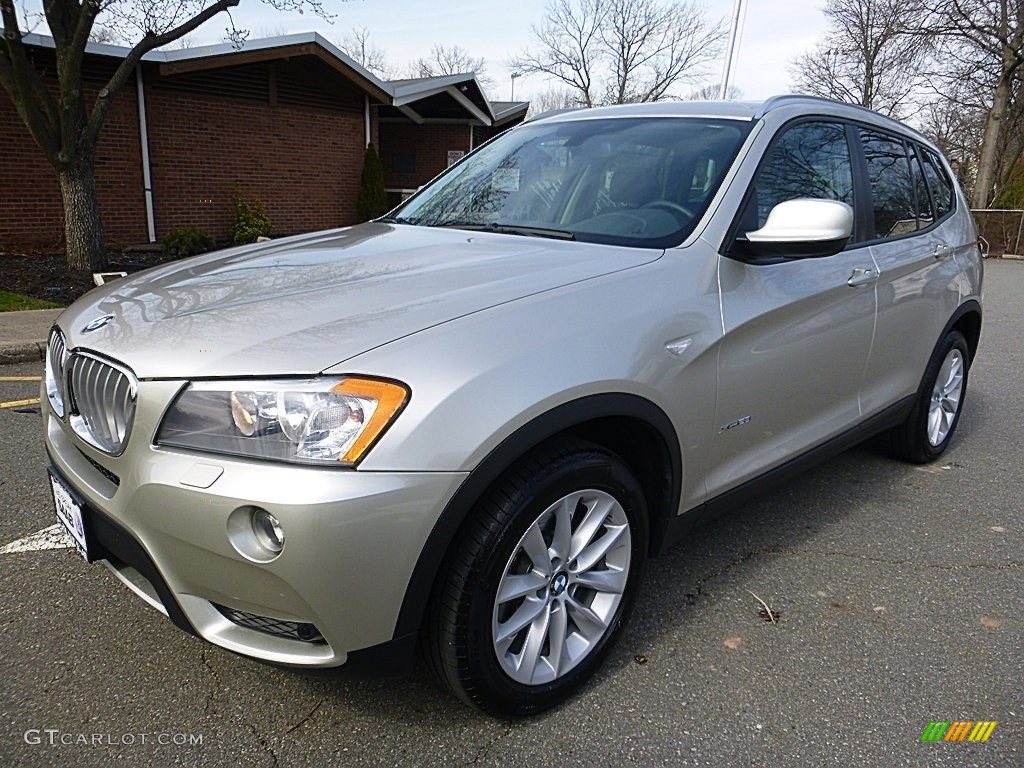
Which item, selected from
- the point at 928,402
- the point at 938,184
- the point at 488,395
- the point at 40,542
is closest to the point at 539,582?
the point at 488,395

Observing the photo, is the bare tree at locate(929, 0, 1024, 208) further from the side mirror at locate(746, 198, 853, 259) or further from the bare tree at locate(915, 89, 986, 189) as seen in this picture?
the side mirror at locate(746, 198, 853, 259)

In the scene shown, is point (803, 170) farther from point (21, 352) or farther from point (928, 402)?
point (21, 352)

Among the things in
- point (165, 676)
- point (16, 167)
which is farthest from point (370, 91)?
point (165, 676)

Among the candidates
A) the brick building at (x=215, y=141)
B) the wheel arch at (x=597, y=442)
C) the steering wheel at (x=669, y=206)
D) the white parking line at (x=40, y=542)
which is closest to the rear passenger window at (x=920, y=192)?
the steering wheel at (x=669, y=206)

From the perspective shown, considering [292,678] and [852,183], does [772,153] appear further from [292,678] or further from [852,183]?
[292,678]

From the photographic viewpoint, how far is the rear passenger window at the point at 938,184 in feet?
13.3

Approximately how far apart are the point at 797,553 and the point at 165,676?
239 cm

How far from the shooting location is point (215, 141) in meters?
13.3

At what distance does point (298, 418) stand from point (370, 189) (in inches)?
582

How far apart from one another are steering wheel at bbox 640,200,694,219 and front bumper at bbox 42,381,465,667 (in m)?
1.37

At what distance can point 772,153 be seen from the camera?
2848 mm

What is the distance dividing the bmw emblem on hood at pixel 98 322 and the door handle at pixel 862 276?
2.59 metres

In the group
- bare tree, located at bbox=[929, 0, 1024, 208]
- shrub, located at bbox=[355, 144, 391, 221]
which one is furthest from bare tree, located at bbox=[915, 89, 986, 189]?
shrub, located at bbox=[355, 144, 391, 221]

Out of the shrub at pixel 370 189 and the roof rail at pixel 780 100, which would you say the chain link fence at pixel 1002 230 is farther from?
the roof rail at pixel 780 100
